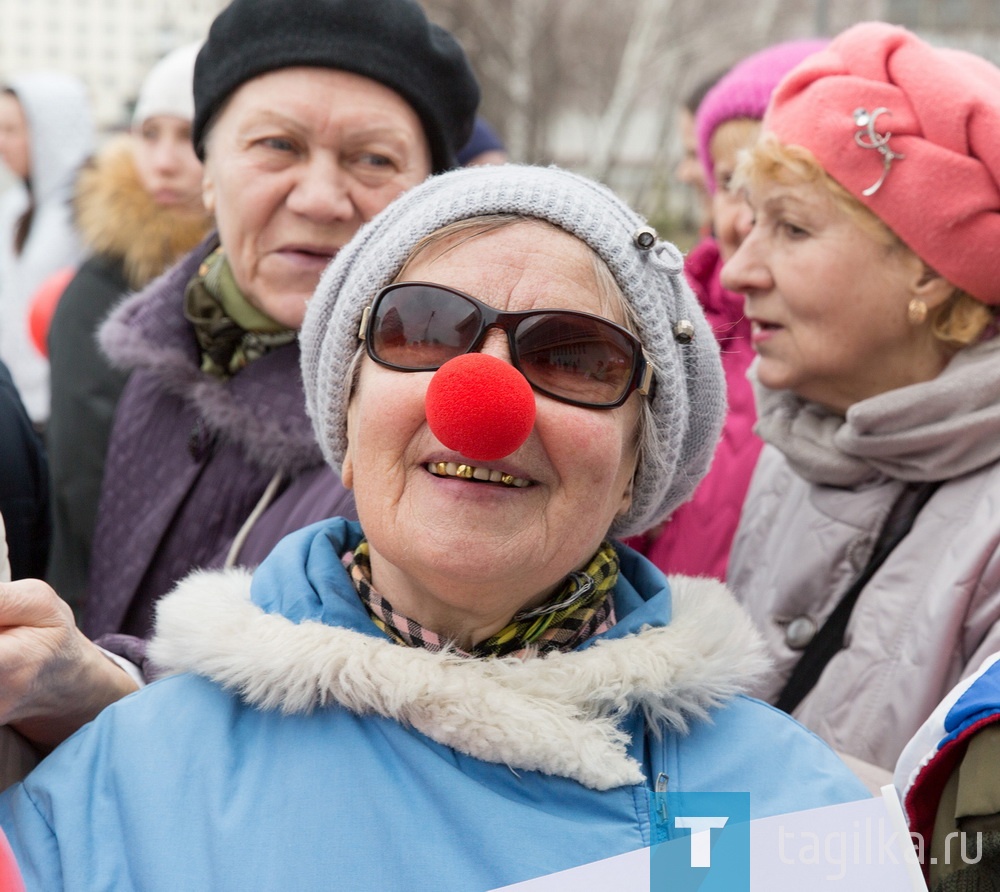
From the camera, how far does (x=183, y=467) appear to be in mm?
2395

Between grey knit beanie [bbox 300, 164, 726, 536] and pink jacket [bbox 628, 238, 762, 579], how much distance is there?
77 cm

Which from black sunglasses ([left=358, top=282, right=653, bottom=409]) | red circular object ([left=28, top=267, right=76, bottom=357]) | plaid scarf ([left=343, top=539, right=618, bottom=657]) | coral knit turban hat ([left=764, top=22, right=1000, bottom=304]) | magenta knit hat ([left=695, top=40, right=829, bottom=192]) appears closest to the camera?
black sunglasses ([left=358, top=282, right=653, bottom=409])

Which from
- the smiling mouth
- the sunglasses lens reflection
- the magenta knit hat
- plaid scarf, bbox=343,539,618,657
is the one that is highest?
the magenta knit hat

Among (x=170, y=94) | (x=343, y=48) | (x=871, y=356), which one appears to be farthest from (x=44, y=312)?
(x=871, y=356)

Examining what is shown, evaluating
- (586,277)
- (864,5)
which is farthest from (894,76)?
(864,5)

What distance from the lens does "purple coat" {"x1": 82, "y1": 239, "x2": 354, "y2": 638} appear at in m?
2.24

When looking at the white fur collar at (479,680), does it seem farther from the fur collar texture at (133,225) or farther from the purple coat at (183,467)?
the fur collar texture at (133,225)

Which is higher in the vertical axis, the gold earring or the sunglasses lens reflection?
the gold earring

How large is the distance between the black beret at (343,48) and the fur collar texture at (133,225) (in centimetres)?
107

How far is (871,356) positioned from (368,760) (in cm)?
149

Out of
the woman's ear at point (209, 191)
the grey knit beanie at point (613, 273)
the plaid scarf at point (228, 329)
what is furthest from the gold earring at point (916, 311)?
the woman's ear at point (209, 191)

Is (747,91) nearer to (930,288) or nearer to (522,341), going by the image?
(930,288)

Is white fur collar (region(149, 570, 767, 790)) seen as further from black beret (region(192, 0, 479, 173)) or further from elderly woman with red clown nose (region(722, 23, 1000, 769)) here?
black beret (region(192, 0, 479, 173))

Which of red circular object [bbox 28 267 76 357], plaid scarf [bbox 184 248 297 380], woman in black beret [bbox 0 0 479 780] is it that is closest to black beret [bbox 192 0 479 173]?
woman in black beret [bbox 0 0 479 780]
